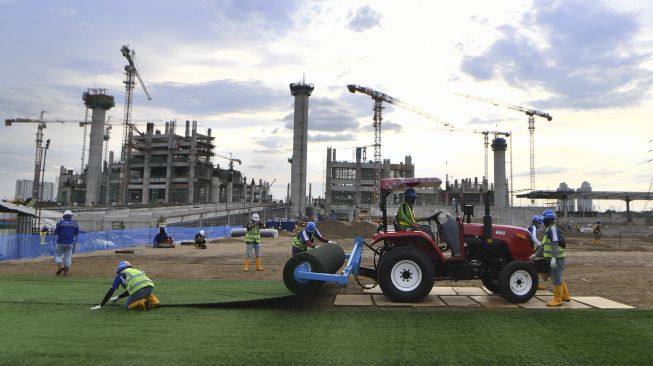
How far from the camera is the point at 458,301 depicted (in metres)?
8.60

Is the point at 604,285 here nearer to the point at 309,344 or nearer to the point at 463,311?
the point at 463,311

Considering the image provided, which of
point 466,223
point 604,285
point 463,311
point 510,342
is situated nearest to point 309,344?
point 510,342

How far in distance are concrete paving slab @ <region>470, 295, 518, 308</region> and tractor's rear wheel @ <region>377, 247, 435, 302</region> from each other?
1.07 metres

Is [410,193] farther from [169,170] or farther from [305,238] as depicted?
[169,170]

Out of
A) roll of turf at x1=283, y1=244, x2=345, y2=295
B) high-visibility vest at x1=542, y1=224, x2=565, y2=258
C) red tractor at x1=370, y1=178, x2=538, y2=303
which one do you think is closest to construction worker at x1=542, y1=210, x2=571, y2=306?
high-visibility vest at x1=542, y1=224, x2=565, y2=258

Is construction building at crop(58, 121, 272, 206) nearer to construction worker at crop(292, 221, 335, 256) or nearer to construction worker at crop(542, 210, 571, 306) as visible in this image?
construction worker at crop(292, 221, 335, 256)

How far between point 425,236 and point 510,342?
9.55 feet

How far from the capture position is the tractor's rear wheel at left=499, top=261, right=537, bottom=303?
8.20 m

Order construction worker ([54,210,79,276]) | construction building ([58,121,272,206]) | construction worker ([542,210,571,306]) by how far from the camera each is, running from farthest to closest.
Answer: construction building ([58,121,272,206]) → construction worker ([54,210,79,276]) → construction worker ([542,210,571,306])

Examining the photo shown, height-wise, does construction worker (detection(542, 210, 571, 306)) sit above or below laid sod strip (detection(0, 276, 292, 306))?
above

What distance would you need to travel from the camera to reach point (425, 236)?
8391 mm

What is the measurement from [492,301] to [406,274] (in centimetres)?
173

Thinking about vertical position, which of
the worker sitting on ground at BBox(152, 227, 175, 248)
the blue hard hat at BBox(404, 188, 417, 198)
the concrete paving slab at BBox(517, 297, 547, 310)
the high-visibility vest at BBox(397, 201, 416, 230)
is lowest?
the worker sitting on ground at BBox(152, 227, 175, 248)

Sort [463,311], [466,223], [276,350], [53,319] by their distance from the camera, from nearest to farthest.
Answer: [276,350] → [53,319] → [463,311] → [466,223]
